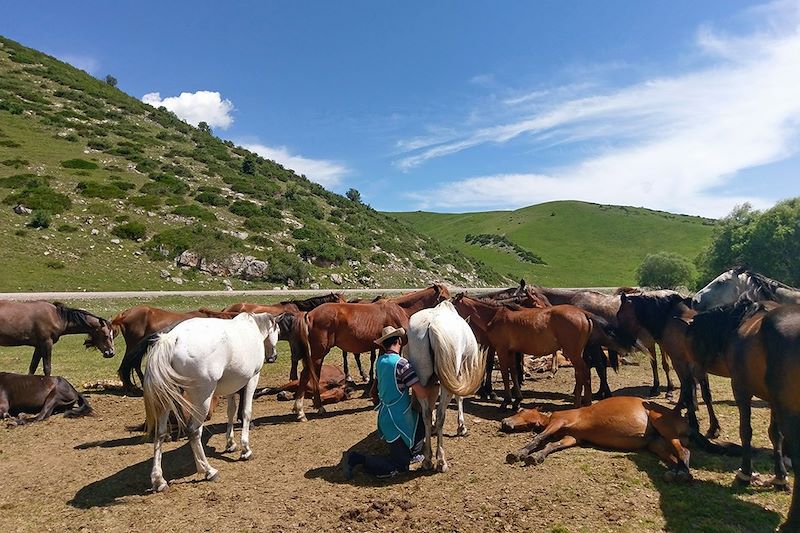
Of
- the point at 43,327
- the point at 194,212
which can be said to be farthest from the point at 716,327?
the point at 194,212

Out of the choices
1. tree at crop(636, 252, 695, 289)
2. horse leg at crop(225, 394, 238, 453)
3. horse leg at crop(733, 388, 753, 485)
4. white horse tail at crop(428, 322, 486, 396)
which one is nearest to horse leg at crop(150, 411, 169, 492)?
horse leg at crop(225, 394, 238, 453)

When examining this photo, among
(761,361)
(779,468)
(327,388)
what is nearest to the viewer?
(761,361)

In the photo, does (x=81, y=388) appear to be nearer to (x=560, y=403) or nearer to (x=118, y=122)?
(x=560, y=403)

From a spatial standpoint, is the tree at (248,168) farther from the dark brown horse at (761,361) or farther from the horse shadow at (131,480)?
the dark brown horse at (761,361)

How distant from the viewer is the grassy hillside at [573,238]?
232 ft

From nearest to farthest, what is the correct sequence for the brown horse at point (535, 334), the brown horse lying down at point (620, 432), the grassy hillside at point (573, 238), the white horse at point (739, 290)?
the brown horse lying down at point (620, 432) → the brown horse at point (535, 334) → the white horse at point (739, 290) → the grassy hillside at point (573, 238)

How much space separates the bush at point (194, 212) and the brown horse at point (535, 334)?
29549 millimetres

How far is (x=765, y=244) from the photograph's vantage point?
29.9 m

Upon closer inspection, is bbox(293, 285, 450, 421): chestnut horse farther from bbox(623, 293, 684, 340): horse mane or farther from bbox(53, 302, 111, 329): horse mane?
bbox(53, 302, 111, 329): horse mane

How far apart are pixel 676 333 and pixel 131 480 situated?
827 centimetres

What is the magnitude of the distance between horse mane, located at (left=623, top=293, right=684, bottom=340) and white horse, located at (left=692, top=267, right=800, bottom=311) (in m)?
2.32

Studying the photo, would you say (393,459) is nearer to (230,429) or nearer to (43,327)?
(230,429)

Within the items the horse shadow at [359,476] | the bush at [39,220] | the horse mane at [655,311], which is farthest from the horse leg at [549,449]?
the bush at [39,220]

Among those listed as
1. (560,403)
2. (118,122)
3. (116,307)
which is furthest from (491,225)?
(560,403)
